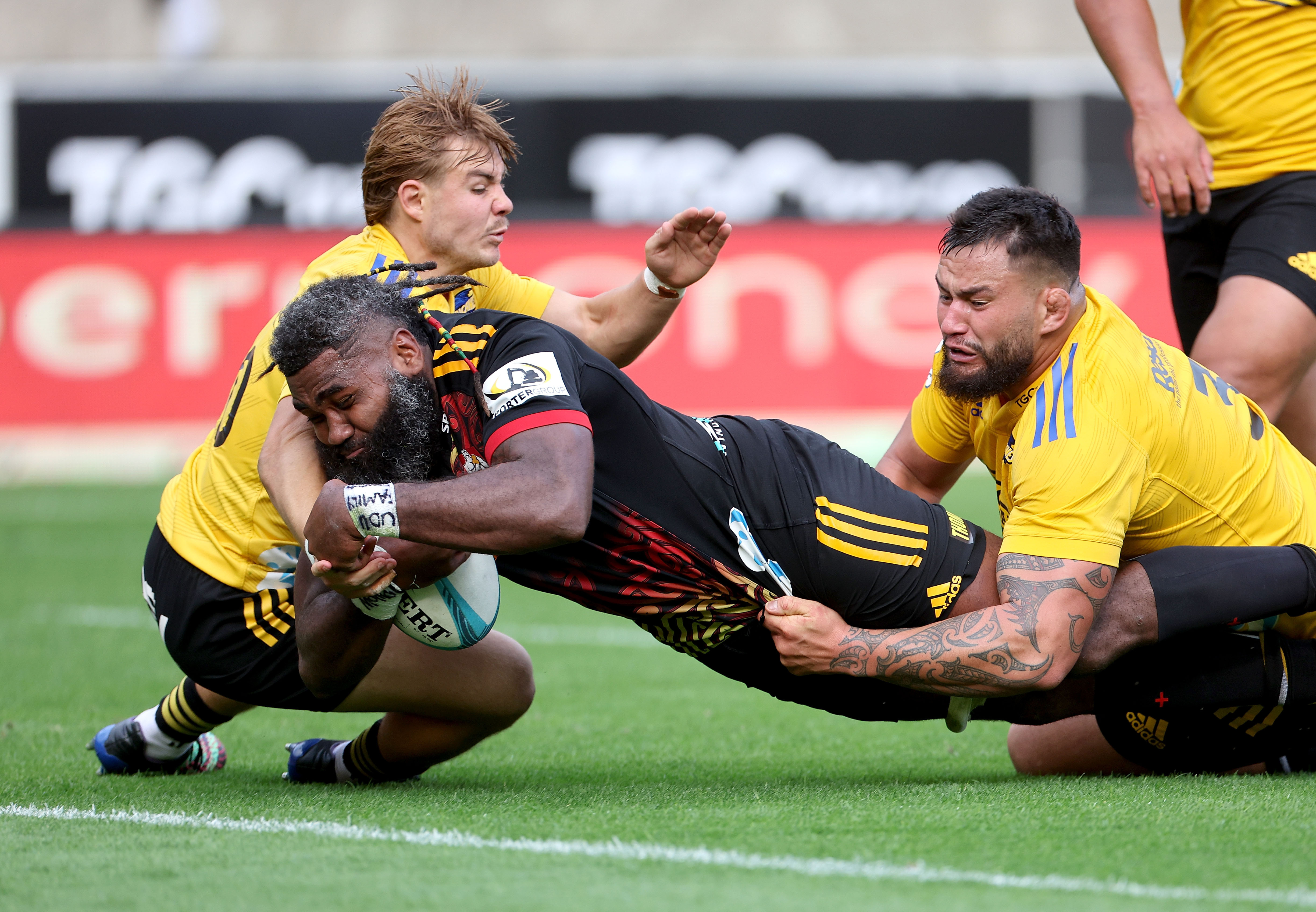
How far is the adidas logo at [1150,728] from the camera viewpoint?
4359mm

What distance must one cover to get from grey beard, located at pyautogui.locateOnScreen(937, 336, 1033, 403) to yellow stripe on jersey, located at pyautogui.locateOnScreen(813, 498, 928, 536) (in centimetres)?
40

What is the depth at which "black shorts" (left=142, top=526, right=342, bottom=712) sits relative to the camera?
4.58 m

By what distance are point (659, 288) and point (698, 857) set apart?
7.96 feet

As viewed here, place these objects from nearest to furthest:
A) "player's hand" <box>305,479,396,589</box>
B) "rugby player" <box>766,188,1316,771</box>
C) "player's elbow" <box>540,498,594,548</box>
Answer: "player's elbow" <box>540,498,594,548</box> → "player's hand" <box>305,479,396,589</box> → "rugby player" <box>766,188,1316,771</box>

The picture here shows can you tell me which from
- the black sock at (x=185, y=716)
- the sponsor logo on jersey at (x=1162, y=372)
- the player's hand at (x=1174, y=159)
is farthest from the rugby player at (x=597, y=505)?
the player's hand at (x=1174, y=159)

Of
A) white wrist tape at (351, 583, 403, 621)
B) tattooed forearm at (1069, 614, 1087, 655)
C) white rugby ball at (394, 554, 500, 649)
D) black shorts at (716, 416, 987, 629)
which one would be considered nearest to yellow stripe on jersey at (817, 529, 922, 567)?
black shorts at (716, 416, 987, 629)

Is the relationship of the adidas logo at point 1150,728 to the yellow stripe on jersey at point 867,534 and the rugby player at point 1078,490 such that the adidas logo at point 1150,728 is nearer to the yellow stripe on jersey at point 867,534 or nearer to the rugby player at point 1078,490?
the rugby player at point 1078,490

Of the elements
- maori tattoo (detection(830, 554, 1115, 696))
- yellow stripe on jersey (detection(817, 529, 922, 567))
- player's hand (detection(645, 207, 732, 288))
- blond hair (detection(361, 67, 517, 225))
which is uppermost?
blond hair (detection(361, 67, 517, 225))

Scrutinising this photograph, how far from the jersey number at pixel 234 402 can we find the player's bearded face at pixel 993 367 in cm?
209

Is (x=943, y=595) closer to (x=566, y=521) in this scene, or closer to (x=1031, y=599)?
(x=1031, y=599)

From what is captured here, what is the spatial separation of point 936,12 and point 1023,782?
73.5 feet

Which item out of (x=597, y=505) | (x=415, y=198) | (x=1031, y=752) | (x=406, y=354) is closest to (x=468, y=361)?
(x=406, y=354)

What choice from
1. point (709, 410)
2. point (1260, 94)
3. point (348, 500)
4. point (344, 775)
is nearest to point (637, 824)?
point (348, 500)

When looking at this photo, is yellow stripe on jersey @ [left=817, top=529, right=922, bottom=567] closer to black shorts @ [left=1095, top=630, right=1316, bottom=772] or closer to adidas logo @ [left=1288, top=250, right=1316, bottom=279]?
black shorts @ [left=1095, top=630, right=1316, bottom=772]
